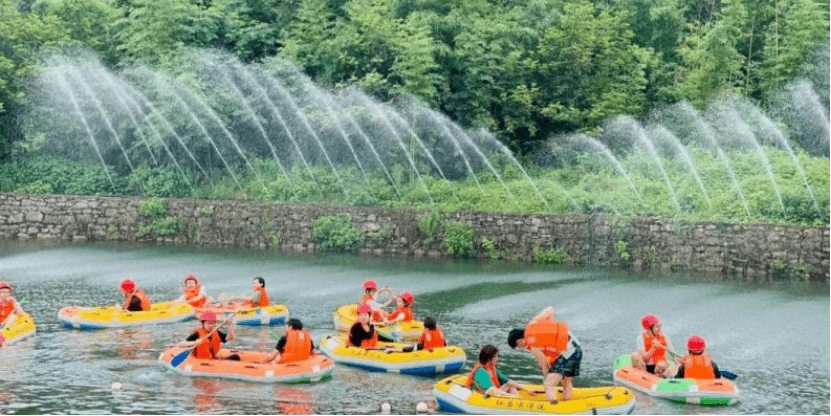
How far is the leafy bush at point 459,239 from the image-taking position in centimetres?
5056

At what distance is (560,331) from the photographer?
948 inches

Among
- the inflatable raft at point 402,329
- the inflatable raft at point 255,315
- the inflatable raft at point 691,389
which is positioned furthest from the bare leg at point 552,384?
the inflatable raft at point 255,315

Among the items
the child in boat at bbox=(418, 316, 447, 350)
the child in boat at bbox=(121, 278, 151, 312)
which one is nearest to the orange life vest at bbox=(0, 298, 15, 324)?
the child in boat at bbox=(121, 278, 151, 312)

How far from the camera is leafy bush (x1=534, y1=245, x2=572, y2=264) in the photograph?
4934 centimetres

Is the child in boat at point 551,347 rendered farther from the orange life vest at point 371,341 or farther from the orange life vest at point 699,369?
the orange life vest at point 371,341

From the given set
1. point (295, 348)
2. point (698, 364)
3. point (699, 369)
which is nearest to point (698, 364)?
point (698, 364)

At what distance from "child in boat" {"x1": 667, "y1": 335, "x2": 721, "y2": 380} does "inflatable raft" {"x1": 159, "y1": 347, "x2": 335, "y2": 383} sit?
7.52m

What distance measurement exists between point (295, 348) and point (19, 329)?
8400 mm

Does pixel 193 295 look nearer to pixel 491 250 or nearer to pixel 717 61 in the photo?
pixel 491 250

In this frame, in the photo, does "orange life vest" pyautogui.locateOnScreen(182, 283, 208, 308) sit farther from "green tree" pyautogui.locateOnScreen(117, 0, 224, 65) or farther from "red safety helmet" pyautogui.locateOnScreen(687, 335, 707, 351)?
"green tree" pyautogui.locateOnScreen(117, 0, 224, 65)

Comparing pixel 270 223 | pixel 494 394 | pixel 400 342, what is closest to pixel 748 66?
pixel 270 223

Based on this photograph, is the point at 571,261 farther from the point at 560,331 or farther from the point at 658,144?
the point at 560,331

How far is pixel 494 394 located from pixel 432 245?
2611cm

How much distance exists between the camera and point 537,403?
24453 millimetres
